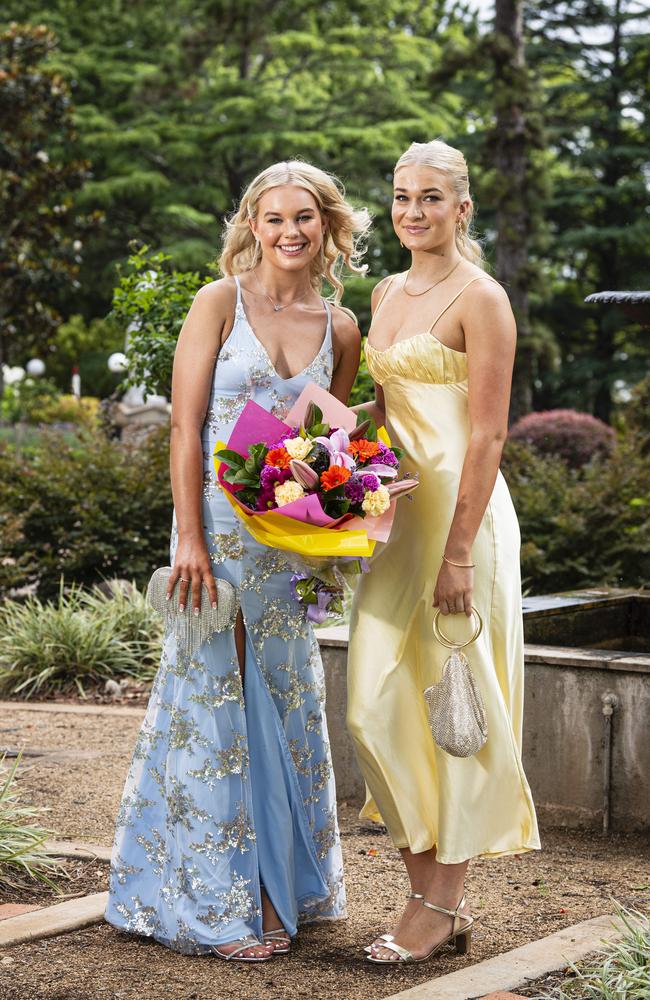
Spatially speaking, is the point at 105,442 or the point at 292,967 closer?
the point at 292,967

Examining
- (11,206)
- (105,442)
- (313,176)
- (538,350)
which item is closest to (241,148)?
(11,206)

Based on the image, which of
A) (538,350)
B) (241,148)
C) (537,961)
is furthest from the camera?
(241,148)

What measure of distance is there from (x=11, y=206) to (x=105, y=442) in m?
12.6

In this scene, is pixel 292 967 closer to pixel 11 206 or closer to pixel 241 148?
pixel 11 206

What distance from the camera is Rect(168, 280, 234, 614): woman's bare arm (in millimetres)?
3379

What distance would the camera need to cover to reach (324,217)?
3.54 m

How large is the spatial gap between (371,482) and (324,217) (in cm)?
92

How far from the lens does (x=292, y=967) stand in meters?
3.31

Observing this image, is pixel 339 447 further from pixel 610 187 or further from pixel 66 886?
pixel 610 187

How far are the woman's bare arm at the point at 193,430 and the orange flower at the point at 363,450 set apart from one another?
1.64 ft

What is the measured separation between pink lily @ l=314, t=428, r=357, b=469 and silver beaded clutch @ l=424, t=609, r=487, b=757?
0.63 m

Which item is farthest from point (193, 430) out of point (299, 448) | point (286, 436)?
point (299, 448)

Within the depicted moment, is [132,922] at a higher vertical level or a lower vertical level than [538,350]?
lower

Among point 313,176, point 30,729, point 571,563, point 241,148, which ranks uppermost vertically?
point 241,148
